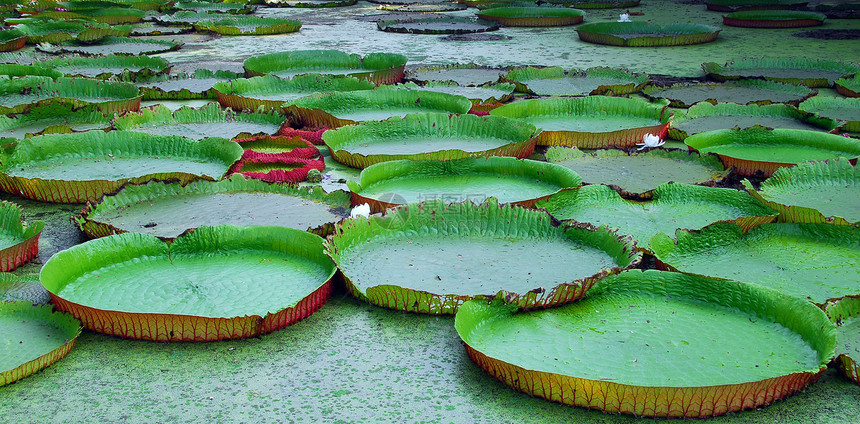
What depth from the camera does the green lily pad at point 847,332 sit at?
6.38ft

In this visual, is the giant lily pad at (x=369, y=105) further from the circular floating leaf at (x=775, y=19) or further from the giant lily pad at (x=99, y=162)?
the circular floating leaf at (x=775, y=19)

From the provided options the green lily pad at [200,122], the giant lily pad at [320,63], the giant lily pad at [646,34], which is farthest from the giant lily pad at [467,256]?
the giant lily pad at [646,34]

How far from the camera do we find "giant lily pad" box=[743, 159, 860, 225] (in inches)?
115

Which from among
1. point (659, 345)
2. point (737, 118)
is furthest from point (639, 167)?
point (659, 345)

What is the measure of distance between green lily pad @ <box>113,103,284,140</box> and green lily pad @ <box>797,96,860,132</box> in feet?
11.1

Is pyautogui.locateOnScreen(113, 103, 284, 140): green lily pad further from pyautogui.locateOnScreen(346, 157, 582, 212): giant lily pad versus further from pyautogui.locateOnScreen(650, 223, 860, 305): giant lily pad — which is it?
pyautogui.locateOnScreen(650, 223, 860, 305): giant lily pad

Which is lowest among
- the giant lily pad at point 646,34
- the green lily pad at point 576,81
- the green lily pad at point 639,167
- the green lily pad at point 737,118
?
the green lily pad at point 639,167

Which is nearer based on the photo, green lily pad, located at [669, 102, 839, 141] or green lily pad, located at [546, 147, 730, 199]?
green lily pad, located at [546, 147, 730, 199]

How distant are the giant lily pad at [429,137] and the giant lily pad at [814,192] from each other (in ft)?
4.12

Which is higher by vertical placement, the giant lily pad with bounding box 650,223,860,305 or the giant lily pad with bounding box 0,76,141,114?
the giant lily pad with bounding box 0,76,141,114

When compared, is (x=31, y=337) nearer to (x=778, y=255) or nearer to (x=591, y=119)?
(x=778, y=255)

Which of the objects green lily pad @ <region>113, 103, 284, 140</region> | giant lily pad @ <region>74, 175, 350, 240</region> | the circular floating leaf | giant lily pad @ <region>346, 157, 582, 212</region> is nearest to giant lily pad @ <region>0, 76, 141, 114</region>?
green lily pad @ <region>113, 103, 284, 140</region>

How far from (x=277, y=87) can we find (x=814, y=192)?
3.67m

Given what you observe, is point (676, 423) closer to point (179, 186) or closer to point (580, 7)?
point (179, 186)
